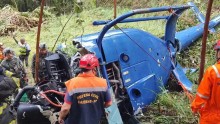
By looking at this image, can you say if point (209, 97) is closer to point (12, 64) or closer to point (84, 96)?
point (84, 96)

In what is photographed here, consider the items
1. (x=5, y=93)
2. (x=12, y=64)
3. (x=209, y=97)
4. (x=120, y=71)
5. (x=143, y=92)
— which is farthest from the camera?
(x=12, y=64)

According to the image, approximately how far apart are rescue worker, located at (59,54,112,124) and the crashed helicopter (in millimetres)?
770

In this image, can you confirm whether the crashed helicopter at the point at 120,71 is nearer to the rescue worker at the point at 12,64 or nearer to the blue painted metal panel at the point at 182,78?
the blue painted metal panel at the point at 182,78

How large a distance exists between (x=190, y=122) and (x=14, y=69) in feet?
12.2

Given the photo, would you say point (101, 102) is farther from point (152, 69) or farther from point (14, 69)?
point (14, 69)

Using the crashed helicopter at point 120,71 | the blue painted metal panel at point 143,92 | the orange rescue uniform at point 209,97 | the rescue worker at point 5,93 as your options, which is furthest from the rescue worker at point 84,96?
the blue painted metal panel at point 143,92

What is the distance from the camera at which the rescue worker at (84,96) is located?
3.35 meters

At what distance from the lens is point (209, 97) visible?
131 inches

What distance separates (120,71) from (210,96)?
6.15ft

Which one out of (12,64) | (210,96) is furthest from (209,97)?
(12,64)

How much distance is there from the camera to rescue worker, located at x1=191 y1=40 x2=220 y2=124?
320cm

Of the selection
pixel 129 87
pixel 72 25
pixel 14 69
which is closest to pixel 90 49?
pixel 129 87

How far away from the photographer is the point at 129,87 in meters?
5.02

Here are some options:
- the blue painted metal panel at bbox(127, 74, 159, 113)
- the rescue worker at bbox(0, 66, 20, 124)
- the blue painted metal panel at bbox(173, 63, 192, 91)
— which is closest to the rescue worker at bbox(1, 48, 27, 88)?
the rescue worker at bbox(0, 66, 20, 124)
